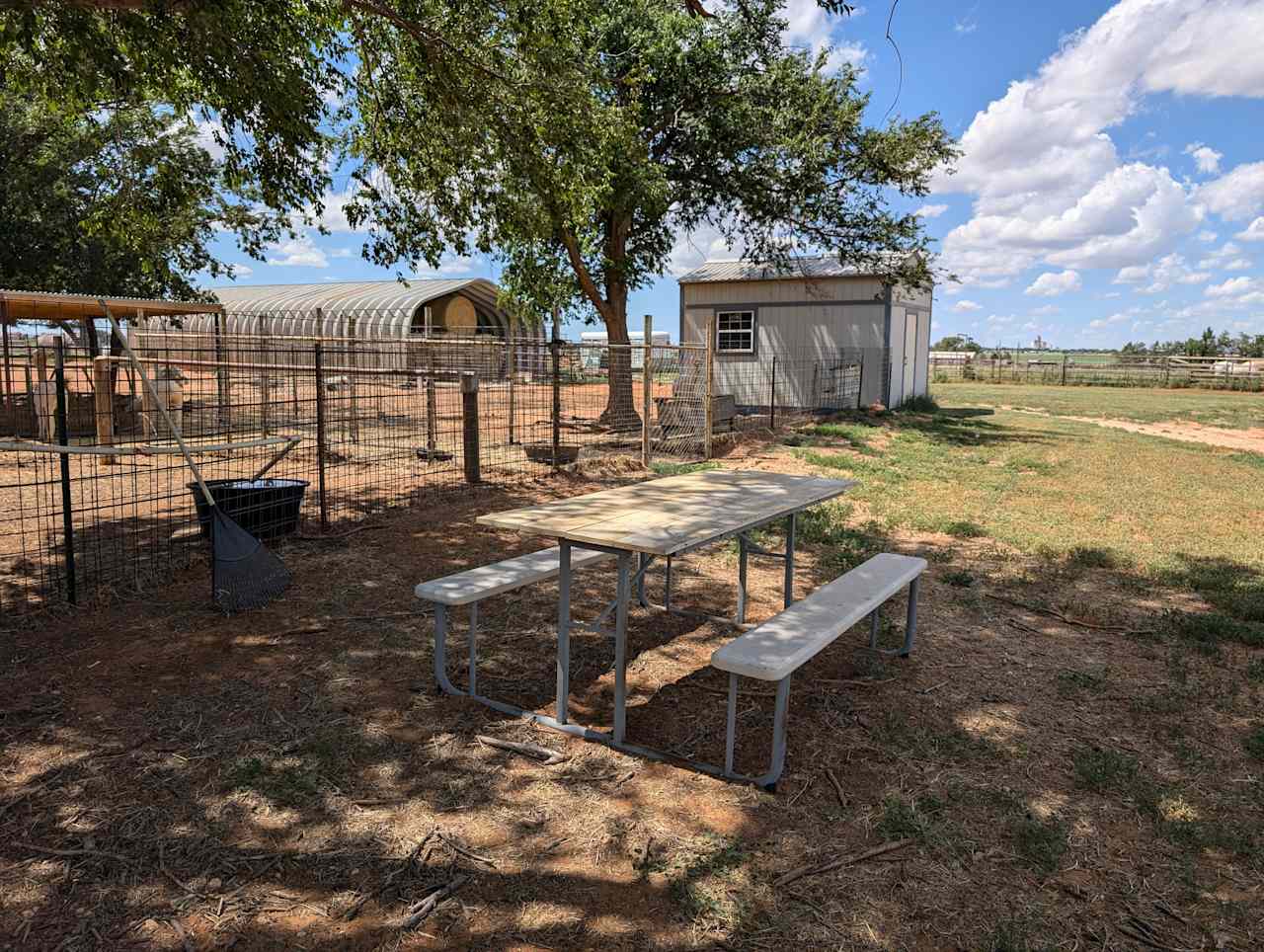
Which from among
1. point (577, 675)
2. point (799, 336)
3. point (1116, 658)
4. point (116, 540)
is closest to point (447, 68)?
point (116, 540)

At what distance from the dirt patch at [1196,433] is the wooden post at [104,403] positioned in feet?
56.7

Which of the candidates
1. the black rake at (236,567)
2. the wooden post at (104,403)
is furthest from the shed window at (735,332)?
the black rake at (236,567)

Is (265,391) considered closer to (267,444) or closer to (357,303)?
(267,444)

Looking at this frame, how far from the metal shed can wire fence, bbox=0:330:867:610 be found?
0.13m

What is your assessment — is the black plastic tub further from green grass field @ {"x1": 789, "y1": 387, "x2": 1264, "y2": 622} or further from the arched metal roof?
the arched metal roof

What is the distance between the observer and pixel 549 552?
15.9ft

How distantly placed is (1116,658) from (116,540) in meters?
7.29

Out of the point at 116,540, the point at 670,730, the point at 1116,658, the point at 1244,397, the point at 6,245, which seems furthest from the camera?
the point at 1244,397

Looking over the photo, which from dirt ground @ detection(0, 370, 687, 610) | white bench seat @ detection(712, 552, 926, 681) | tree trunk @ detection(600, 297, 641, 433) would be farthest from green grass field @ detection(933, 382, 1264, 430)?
white bench seat @ detection(712, 552, 926, 681)

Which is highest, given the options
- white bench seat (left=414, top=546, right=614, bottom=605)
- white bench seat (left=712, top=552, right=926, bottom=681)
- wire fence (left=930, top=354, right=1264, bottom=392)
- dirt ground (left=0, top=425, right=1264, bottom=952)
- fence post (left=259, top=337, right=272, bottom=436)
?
wire fence (left=930, top=354, right=1264, bottom=392)

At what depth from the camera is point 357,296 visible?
30906 millimetres

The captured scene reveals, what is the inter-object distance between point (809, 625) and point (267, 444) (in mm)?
6638

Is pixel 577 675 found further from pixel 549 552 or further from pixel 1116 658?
pixel 1116 658

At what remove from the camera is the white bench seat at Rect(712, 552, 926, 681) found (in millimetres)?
3188
